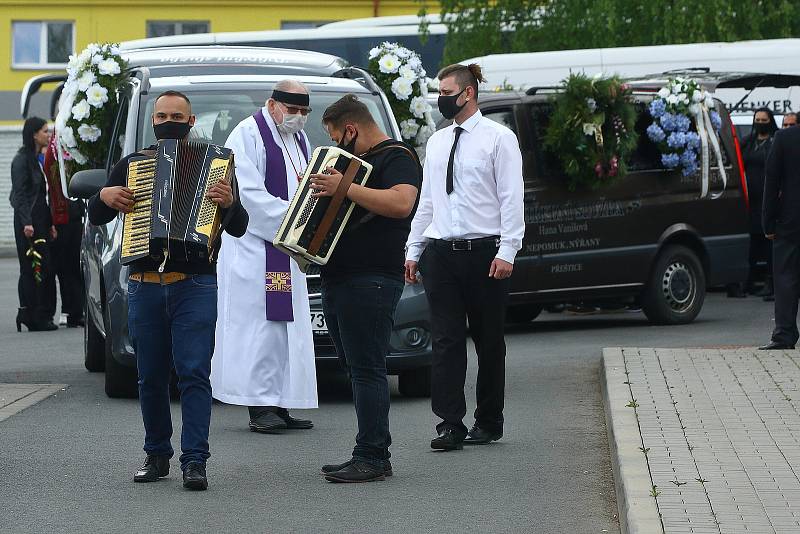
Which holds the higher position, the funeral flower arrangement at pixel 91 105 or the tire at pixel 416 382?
the funeral flower arrangement at pixel 91 105

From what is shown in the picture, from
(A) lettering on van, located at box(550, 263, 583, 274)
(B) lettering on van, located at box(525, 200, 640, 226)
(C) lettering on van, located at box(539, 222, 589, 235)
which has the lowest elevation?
(A) lettering on van, located at box(550, 263, 583, 274)

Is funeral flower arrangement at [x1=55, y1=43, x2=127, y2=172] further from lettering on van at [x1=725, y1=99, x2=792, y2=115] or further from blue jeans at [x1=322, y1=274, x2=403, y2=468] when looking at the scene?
lettering on van at [x1=725, y1=99, x2=792, y2=115]

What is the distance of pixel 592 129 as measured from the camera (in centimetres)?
1523

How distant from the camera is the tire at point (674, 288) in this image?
627 inches

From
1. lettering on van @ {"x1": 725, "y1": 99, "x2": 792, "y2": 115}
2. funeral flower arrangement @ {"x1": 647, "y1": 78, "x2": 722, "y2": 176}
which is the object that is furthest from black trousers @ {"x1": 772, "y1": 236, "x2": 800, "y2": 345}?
lettering on van @ {"x1": 725, "y1": 99, "x2": 792, "y2": 115}

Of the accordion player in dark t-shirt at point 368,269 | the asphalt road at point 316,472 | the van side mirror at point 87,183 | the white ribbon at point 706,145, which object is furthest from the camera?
the white ribbon at point 706,145

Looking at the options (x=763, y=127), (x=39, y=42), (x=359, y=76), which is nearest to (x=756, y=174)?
(x=763, y=127)

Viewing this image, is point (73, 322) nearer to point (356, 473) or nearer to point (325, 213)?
point (356, 473)

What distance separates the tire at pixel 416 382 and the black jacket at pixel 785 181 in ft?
10.6

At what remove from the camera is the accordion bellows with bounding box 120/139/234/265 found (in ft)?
24.2

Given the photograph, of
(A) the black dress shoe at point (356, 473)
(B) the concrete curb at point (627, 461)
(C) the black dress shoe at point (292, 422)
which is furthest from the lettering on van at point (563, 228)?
(A) the black dress shoe at point (356, 473)

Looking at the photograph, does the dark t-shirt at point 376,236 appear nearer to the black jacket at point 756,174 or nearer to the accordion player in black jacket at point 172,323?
the accordion player in black jacket at point 172,323

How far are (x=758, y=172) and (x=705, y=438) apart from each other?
10.7 metres

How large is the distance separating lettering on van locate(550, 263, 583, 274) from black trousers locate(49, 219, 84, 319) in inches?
186
